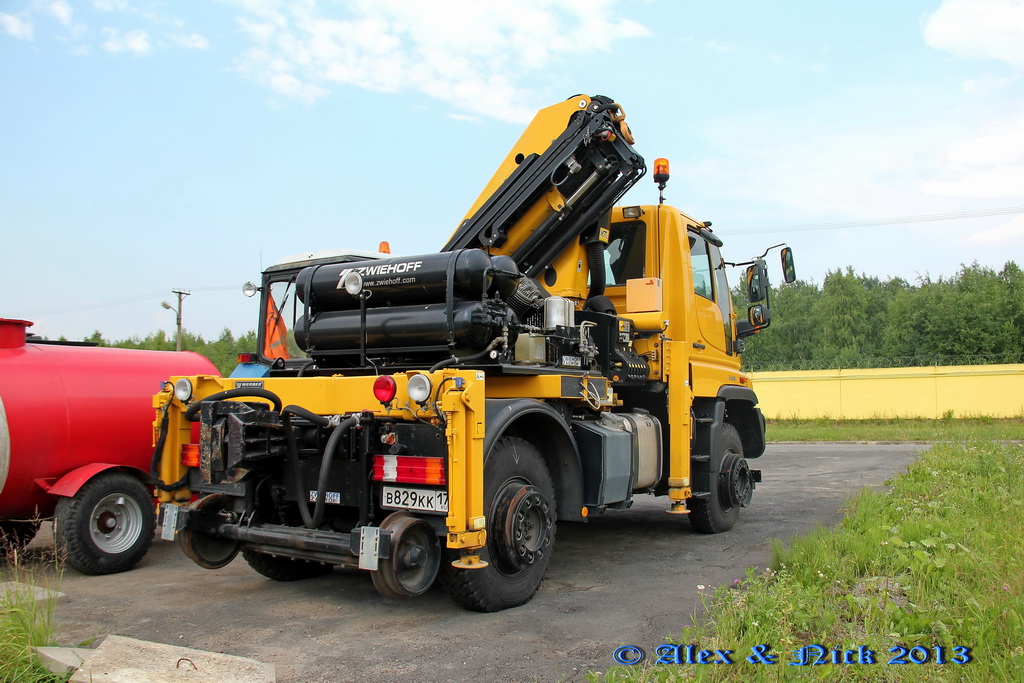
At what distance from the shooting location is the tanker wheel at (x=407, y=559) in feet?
14.9

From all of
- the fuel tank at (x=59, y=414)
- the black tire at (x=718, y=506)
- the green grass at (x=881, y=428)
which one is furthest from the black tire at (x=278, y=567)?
the green grass at (x=881, y=428)

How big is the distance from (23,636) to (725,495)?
636 centimetres

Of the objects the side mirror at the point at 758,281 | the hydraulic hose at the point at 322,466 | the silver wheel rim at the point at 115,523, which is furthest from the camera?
the side mirror at the point at 758,281

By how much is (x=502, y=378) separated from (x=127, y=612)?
293 centimetres

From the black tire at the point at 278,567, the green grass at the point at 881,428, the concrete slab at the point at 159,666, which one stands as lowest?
the green grass at the point at 881,428

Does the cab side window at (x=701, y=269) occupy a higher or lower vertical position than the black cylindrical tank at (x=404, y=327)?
higher

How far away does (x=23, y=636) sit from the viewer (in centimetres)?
384

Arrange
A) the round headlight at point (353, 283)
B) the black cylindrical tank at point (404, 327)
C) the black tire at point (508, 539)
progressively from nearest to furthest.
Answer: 1. the black tire at point (508, 539)
2. the black cylindrical tank at point (404, 327)
3. the round headlight at point (353, 283)

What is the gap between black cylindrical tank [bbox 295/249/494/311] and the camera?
545 centimetres

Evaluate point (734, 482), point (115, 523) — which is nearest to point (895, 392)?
point (734, 482)

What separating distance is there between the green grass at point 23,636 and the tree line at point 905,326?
109 ft

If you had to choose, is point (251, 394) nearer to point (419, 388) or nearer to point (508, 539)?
point (419, 388)

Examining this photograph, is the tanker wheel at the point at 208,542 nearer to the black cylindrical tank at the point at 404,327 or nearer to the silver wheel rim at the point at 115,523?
the black cylindrical tank at the point at 404,327

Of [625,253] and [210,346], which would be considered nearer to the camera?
[625,253]
